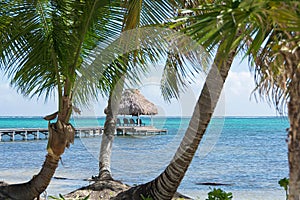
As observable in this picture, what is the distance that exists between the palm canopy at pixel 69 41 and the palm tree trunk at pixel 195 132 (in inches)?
39.8

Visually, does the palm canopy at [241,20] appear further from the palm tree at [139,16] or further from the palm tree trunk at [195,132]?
the palm tree at [139,16]

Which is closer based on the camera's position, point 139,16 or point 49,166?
point 139,16

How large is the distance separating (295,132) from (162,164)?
8.27m

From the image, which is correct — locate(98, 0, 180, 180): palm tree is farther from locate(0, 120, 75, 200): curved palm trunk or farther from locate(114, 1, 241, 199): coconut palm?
locate(0, 120, 75, 200): curved palm trunk

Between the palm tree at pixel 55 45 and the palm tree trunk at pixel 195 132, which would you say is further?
the palm tree at pixel 55 45

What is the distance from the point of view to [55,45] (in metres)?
7.23

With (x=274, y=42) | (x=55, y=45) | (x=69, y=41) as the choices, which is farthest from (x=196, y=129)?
(x=274, y=42)

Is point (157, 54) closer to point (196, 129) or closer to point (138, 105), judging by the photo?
point (196, 129)

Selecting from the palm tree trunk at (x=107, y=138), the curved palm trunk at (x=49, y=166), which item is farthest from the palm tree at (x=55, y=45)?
the palm tree trunk at (x=107, y=138)

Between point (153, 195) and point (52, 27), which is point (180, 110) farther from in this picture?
point (52, 27)

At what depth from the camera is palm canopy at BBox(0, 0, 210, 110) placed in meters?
6.96

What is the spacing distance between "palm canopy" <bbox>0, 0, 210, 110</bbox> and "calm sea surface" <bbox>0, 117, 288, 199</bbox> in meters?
1.27

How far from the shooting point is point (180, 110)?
28.7 ft

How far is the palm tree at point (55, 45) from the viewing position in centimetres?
695
